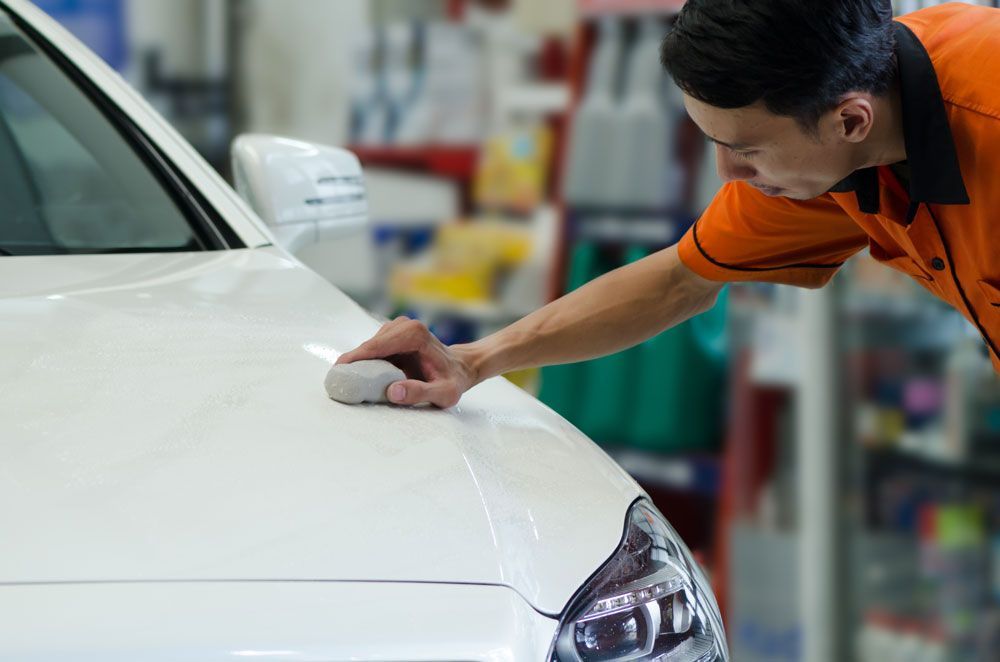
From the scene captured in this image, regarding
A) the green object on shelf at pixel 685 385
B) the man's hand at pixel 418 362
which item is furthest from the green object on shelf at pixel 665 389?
the man's hand at pixel 418 362

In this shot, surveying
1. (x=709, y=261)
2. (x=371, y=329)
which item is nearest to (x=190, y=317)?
(x=371, y=329)

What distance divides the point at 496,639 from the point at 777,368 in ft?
6.92

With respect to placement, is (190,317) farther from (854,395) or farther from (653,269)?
(854,395)

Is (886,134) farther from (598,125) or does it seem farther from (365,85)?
(365,85)

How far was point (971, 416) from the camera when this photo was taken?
243cm

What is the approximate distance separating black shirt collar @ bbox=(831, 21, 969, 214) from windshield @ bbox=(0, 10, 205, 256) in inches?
33.0

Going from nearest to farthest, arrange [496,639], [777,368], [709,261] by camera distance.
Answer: [496,639]
[709,261]
[777,368]

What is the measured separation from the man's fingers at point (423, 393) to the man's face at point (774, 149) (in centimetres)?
35

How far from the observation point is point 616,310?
1529 mm

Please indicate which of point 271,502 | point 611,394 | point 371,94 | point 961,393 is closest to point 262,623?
point 271,502

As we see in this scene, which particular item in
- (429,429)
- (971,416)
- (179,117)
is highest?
(429,429)

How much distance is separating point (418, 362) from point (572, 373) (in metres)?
2.03

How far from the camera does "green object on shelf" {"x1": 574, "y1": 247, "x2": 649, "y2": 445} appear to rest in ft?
10.2

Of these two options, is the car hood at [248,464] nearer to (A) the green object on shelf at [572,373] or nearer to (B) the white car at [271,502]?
(B) the white car at [271,502]
